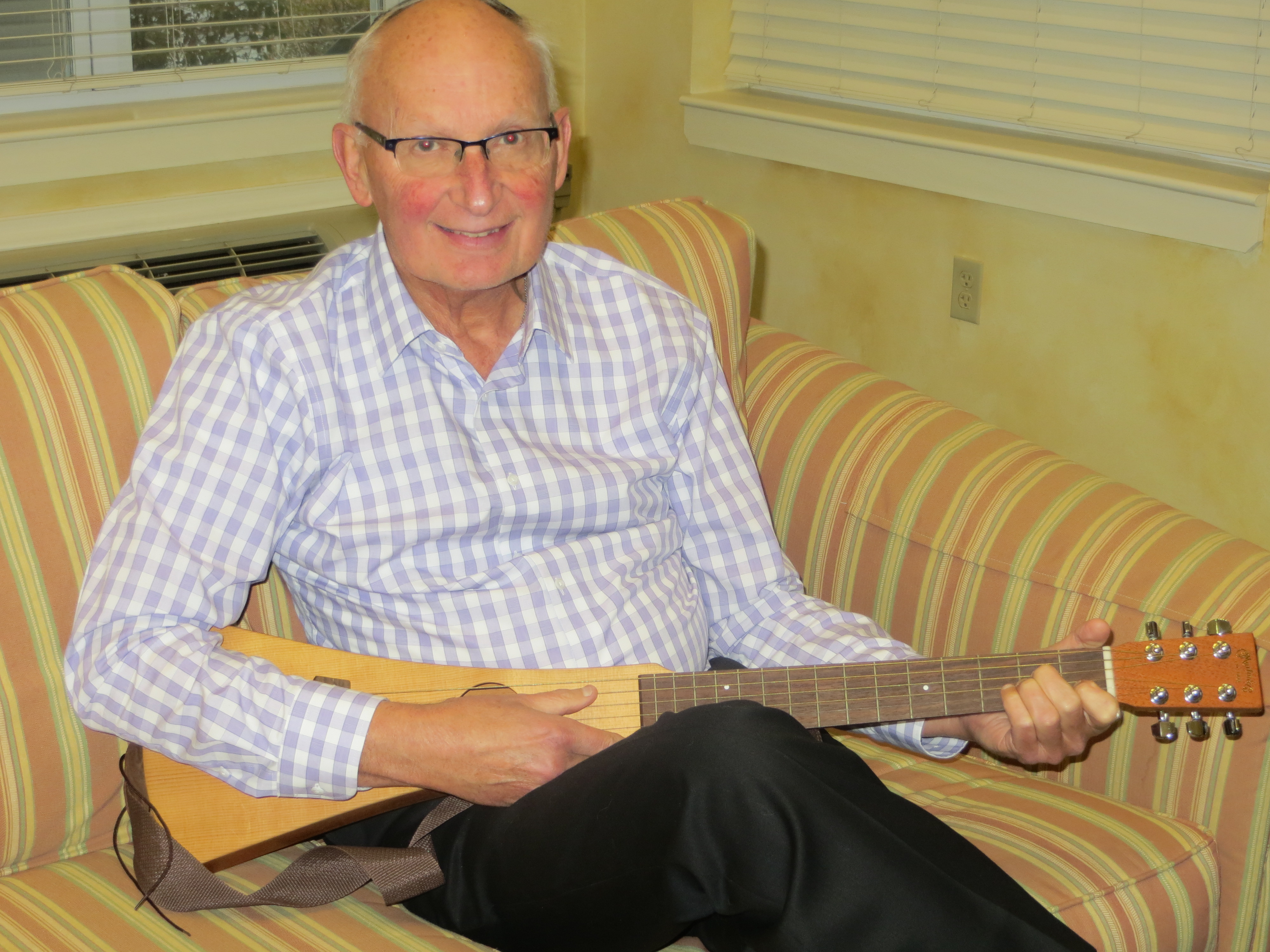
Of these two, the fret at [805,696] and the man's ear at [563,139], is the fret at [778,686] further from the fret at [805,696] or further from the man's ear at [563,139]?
the man's ear at [563,139]

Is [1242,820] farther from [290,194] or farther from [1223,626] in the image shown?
[290,194]

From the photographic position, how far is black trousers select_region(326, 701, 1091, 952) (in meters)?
1.02

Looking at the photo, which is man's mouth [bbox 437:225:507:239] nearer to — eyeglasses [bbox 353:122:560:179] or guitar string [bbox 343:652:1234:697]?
eyeglasses [bbox 353:122:560:179]

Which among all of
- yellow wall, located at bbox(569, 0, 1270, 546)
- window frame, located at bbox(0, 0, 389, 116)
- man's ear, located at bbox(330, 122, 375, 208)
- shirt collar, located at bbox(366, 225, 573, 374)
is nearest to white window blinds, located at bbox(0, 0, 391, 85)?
window frame, located at bbox(0, 0, 389, 116)

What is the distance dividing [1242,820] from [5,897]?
4.08ft

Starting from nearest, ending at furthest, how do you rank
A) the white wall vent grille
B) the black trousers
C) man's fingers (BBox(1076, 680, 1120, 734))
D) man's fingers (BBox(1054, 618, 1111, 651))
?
the black trousers → man's fingers (BBox(1076, 680, 1120, 734)) → man's fingers (BBox(1054, 618, 1111, 651)) → the white wall vent grille

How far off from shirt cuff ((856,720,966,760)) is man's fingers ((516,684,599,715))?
32cm

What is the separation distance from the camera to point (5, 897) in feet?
4.15

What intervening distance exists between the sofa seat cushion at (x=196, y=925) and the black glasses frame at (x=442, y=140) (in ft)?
2.50

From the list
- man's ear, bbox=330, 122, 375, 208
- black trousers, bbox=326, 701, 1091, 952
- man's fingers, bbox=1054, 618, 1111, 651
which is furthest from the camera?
man's ear, bbox=330, 122, 375, 208

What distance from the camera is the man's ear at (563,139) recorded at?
1.45 m

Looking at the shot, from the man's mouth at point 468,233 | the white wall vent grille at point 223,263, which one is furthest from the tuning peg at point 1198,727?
the white wall vent grille at point 223,263

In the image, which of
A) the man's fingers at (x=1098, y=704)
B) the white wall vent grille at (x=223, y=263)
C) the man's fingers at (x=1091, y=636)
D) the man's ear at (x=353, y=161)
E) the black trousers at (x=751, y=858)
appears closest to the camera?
the black trousers at (x=751, y=858)

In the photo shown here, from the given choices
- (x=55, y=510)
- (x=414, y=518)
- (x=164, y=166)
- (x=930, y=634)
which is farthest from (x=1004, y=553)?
(x=164, y=166)
